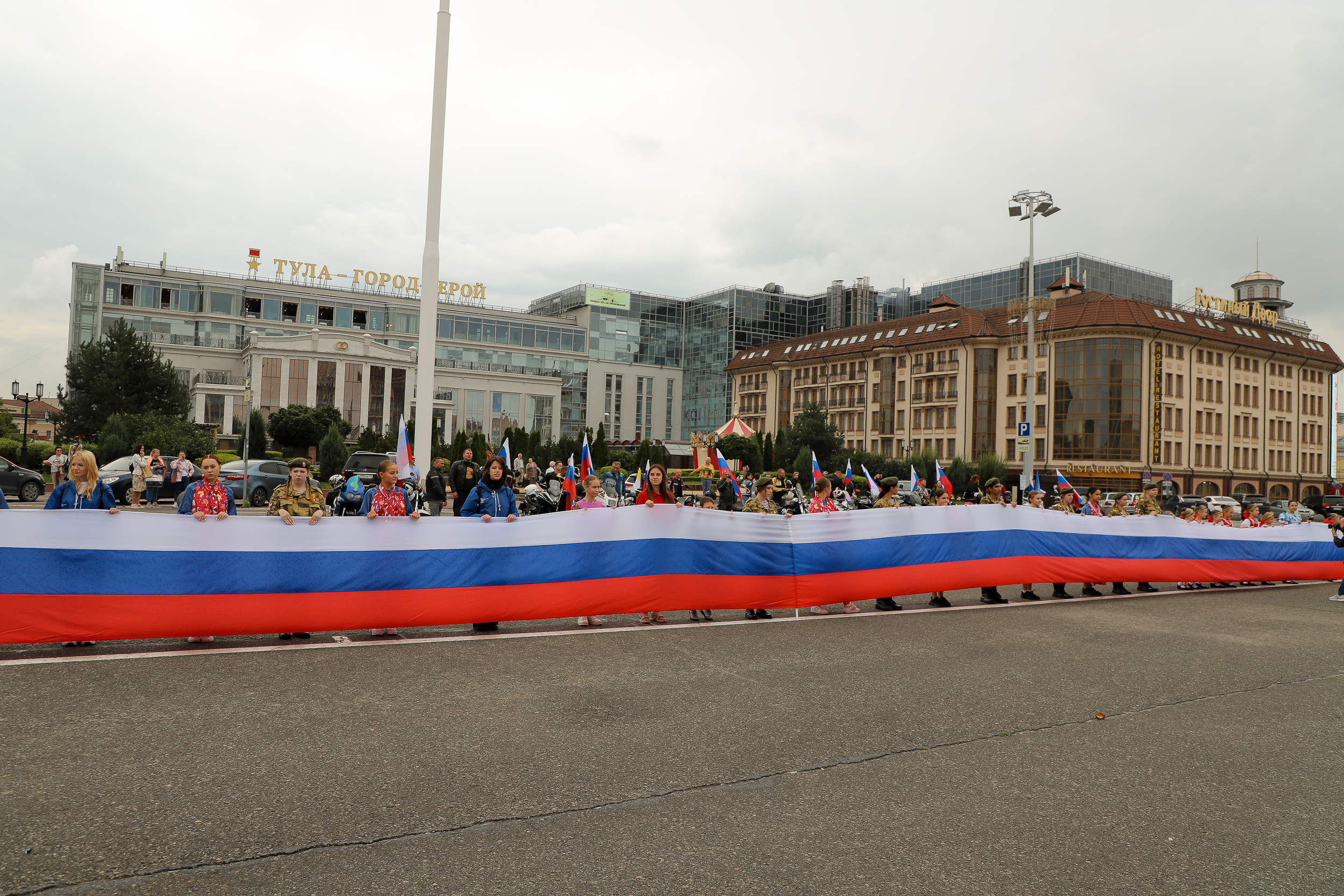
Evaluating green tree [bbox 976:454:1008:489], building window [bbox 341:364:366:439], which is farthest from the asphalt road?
building window [bbox 341:364:366:439]

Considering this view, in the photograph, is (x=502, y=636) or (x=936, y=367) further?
(x=936, y=367)

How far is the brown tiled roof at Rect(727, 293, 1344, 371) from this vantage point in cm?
7138

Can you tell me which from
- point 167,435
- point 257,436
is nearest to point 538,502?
point 167,435

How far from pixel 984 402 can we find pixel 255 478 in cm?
6222

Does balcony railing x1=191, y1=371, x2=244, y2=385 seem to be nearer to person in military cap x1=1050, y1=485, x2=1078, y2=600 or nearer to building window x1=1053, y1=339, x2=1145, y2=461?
building window x1=1053, y1=339, x2=1145, y2=461

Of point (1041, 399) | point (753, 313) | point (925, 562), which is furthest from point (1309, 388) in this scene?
point (925, 562)

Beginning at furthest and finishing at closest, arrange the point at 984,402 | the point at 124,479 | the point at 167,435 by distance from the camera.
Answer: the point at 984,402 → the point at 167,435 → the point at 124,479

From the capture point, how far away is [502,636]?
8.88 metres

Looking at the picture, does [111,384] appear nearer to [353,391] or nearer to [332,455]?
[332,455]

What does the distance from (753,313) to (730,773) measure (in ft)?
351

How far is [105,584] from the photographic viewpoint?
7.86 meters

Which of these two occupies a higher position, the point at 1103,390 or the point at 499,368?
the point at 499,368

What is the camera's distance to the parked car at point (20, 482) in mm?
28312

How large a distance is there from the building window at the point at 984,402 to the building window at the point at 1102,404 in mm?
6241
